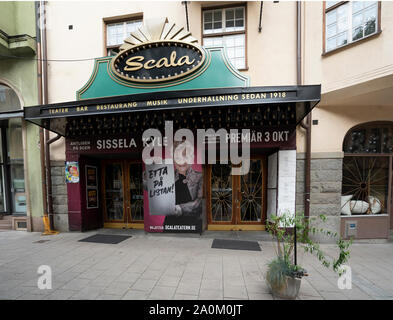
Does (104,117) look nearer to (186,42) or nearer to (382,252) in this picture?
(186,42)

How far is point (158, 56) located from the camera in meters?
4.97

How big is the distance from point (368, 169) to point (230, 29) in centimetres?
635

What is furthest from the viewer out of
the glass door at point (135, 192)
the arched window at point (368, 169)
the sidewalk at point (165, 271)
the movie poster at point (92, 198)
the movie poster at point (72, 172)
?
the glass door at point (135, 192)

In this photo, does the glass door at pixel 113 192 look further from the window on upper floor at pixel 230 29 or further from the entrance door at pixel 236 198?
the window on upper floor at pixel 230 29

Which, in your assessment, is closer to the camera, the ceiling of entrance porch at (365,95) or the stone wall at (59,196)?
the ceiling of entrance porch at (365,95)

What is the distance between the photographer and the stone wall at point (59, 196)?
6473mm

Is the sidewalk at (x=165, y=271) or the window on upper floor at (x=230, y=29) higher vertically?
the window on upper floor at (x=230, y=29)

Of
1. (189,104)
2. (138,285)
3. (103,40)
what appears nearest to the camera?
(138,285)

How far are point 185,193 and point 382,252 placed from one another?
5604 mm

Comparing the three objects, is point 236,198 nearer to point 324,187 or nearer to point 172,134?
point 324,187

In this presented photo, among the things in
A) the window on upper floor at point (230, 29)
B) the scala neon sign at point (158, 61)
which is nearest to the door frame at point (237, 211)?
the scala neon sign at point (158, 61)

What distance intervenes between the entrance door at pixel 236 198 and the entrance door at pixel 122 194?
9.04 ft

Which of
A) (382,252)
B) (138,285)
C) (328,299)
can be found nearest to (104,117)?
(138,285)

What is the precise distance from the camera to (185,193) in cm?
582
